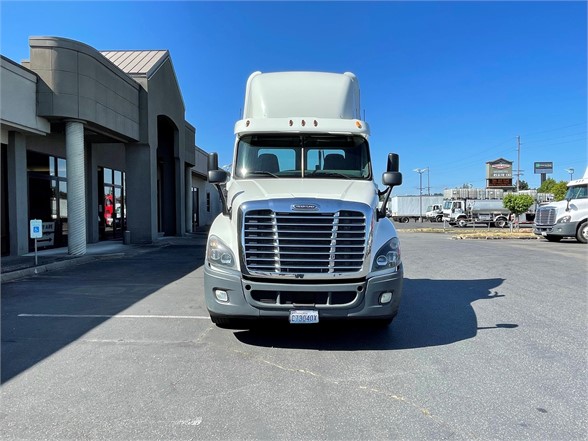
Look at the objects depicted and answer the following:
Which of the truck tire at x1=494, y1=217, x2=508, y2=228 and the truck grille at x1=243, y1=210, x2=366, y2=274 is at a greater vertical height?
the truck grille at x1=243, y1=210, x2=366, y2=274

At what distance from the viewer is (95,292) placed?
8.25 meters

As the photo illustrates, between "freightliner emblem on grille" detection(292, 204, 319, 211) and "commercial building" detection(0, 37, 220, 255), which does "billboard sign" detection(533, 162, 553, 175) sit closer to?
"commercial building" detection(0, 37, 220, 255)

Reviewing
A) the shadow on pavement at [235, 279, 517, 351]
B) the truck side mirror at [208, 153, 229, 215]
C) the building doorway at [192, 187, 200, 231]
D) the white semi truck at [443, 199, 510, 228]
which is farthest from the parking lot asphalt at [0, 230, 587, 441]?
the white semi truck at [443, 199, 510, 228]

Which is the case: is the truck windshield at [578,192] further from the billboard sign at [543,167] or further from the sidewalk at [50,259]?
the billboard sign at [543,167]

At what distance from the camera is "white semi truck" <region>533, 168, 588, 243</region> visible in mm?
19719

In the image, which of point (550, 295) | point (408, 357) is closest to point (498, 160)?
point (550, 295)

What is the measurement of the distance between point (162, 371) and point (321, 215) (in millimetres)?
2324

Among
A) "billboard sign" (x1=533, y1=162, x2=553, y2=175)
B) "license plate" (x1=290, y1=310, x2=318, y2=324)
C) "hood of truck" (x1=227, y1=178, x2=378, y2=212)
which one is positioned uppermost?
"billboard sign" (x1=533, y1=162, x2=553, y2=175)

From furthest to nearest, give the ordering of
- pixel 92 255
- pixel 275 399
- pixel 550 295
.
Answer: pixel 92 255
pixel 550 295
pixel 275 399

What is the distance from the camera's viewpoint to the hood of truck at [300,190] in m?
4.89

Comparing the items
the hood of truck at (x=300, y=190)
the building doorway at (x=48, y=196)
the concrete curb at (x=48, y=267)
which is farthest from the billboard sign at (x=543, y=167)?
the hood of truck at (x=300, y=190)

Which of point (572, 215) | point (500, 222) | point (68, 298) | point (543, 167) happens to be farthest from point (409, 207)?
point (543, 167)

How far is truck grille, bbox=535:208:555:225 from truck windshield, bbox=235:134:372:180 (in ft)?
62.6

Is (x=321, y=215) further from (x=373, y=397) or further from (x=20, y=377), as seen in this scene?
(x=20, y=377)
